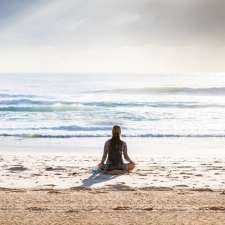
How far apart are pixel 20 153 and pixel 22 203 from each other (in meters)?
7.78

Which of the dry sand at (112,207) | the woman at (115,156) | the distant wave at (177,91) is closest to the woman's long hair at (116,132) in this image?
the woman at (115,156)

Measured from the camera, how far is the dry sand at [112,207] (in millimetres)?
5543

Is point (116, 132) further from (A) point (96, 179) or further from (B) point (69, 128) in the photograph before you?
(B) point (69, 128)

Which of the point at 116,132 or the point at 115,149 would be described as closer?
the point at 116,132

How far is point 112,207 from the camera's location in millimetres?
6297

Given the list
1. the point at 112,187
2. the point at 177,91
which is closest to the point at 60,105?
the point at 177,91

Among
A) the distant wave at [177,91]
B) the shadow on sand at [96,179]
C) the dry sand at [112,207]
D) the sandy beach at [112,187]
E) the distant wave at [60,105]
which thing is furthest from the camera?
the distant wave at [177,91]

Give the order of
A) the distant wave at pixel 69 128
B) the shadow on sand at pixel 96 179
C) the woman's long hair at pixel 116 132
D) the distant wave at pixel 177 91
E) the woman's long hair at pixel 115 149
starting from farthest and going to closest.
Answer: the distant wave at pixel 177 91, the distant wave at pixel 69 128, the woman's long hair at pixel 115 149, the woman's long hair at pixel 116 132, the shadow on sand at pixel 96 179

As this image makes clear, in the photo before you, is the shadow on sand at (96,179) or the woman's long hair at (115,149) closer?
the shadow on sand at (96,179)

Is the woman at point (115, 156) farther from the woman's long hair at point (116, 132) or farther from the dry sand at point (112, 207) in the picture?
the dry sand at point (112, 207)

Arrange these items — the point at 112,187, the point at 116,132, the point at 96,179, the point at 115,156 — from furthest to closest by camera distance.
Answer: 1. the point at 115,156
2. the point at 116,132
3. the point at 96,179
4. the point at 112,187

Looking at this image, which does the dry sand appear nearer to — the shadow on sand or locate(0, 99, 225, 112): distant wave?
the shadow on sand

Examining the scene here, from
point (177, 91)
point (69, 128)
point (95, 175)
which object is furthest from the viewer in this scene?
point (177, 91)

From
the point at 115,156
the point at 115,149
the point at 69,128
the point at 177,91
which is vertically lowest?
the point at 115,156
